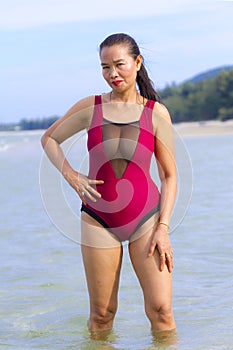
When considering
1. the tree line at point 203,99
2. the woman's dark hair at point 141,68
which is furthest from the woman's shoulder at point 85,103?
the tree line at point 203,99

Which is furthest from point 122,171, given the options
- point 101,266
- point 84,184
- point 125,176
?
point 101,266

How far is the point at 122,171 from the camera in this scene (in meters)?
4.74

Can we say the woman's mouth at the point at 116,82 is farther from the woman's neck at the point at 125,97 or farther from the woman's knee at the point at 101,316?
the woman's knee at the point at 101,316

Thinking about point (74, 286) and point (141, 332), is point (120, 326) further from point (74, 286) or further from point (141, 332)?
point (74, 286)

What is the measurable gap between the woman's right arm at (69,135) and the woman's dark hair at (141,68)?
0.33m

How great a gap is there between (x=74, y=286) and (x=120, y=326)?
1.63 m

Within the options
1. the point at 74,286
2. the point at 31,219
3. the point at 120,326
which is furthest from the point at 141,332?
the point at 31,219

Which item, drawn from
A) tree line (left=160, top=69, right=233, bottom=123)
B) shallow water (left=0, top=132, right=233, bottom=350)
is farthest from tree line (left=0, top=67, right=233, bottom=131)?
Answer: shallow water (left=0, top=132, right=233, bottom=350)

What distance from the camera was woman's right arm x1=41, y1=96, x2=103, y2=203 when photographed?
15.7 feet

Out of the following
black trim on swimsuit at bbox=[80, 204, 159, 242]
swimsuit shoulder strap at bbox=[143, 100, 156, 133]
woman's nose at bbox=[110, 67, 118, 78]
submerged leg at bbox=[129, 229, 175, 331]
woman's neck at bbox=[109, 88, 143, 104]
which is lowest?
submerged leg at bbox=[129, 229, 175, 331]

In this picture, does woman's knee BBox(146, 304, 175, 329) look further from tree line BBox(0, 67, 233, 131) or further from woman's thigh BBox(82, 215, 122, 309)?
tree line BBox(0, 67, 233, 131)

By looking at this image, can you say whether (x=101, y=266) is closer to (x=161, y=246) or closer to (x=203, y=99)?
(x=161, y=246)

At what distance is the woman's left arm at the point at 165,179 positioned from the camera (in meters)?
4.70

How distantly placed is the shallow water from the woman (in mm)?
672
